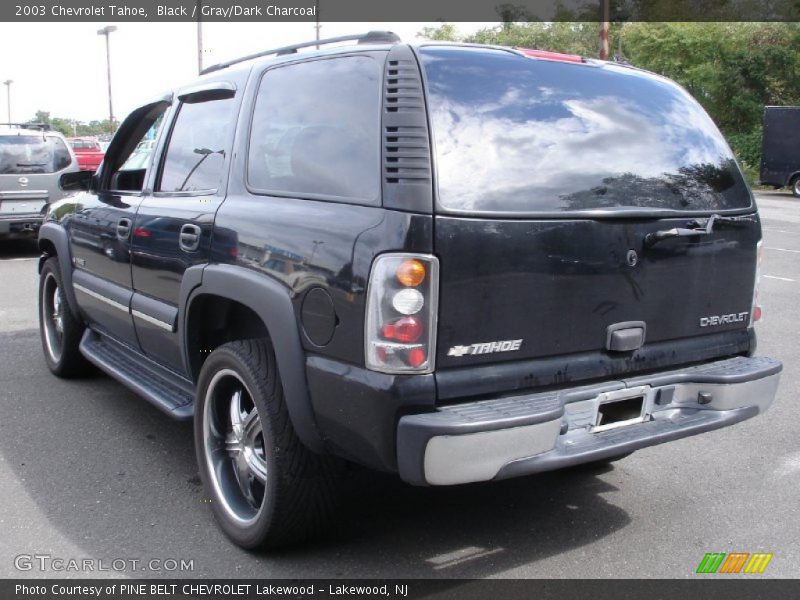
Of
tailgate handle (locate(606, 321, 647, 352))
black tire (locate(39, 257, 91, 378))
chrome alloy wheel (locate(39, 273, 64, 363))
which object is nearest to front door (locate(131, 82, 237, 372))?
black tire (locate(39, 257, 91, 378))

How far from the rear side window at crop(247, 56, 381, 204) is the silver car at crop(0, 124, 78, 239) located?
9.34 meters

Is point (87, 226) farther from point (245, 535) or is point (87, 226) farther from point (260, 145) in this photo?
point (245, 535)

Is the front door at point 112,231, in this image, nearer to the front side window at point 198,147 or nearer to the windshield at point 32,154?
the front side window at point 198,147

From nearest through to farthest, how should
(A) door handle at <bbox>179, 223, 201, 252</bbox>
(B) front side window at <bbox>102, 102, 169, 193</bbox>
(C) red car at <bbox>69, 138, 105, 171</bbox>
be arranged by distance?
(A) door handle at <bbox>179, 223, 201, 252</bbox>, (B) front side window at <bbox>102, 102, 169, 193</bbox>, (C) red car at <bbox>69, 138, 105, 171</bbox>

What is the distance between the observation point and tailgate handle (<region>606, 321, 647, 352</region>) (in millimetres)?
3090

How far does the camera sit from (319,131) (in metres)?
3.15

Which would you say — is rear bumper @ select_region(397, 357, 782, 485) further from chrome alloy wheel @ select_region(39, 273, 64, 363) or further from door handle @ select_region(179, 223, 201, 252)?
chrome alloy wheel @ select_region(39, 273, 64, 363)

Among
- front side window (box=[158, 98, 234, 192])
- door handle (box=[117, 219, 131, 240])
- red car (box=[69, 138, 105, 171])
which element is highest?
front side window (box=[158, 98, 234, 192])

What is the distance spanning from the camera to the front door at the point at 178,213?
12.1ft

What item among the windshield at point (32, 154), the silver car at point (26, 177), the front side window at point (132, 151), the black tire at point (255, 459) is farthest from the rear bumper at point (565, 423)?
the windshield at point (32, 154)

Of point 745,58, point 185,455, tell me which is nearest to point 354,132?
point 185,455

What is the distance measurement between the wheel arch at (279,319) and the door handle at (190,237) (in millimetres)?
168

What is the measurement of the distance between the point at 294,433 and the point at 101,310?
91.4 inches

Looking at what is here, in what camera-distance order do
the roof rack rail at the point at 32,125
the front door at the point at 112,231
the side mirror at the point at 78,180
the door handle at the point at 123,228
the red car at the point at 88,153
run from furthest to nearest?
the red car at the point at 88,153
the roof rack rail at the point at 32,125
the side mirror at the point at 78,180
the front door at the point at 112,231
the door handle at the point at 123,228
